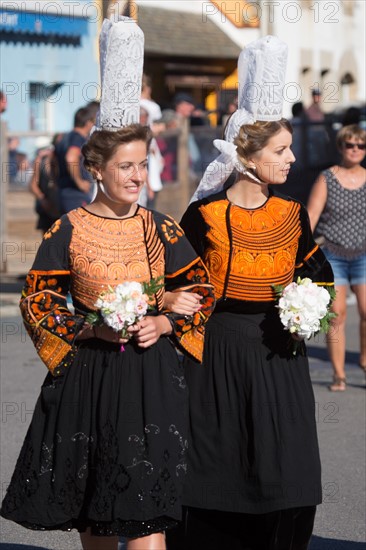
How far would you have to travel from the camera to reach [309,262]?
5434 millimetres

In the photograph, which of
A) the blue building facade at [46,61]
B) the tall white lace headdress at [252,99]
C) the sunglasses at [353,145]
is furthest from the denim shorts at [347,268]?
the blue building facade at [46,61]

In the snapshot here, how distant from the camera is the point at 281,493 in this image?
5.04 metres

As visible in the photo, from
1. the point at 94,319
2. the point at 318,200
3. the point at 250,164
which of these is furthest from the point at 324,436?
the point at 94,319

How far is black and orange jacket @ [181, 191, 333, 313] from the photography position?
523 cm

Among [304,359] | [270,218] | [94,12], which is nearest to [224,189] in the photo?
[270,218]

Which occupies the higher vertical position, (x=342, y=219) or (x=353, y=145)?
(x=353, y=145)

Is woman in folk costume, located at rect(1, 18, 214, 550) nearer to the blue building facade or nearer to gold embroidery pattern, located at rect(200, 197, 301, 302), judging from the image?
gold embroidery pattern, located at rect(200, 197, 301, 302)

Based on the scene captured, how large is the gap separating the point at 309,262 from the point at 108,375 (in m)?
1.18

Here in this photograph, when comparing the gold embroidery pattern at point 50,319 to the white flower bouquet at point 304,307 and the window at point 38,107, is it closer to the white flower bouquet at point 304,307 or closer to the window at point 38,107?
the white flower bouquet at point 304,307

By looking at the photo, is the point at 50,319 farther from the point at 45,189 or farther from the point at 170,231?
the point at 45,189

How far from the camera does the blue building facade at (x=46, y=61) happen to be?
81.1 feet

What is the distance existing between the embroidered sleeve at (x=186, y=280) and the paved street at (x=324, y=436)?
5.24 feet

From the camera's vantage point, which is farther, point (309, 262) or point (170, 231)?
point (309, 262)

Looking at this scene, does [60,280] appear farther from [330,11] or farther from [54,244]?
[330,11]
